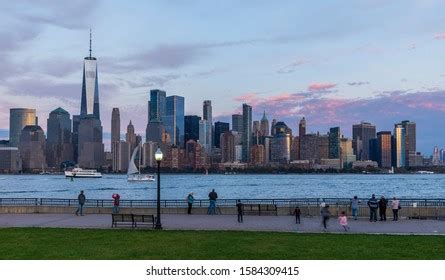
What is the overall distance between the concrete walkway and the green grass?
10.4ft

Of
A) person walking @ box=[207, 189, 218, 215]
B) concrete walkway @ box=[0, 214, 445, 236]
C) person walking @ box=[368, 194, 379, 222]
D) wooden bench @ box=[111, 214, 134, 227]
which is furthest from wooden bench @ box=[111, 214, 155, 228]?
person walking @ box=[368, 194, 379, 222]

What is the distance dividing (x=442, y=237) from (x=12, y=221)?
68.7ft

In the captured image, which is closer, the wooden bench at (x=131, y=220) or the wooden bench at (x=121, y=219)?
the wooden bench at (x=131, y=220)

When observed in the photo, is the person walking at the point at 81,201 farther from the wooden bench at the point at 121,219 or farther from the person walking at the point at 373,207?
the person walking at the point at 373,207

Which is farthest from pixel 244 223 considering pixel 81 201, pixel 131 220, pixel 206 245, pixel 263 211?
pixel 81 201

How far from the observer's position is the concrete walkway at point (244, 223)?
25.7 meters

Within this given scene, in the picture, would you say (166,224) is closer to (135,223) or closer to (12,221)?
(135,223)

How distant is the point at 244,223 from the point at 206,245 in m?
9.51

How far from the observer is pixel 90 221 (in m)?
29.7

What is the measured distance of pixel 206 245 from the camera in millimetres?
19375

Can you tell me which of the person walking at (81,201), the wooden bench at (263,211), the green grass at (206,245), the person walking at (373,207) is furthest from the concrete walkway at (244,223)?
the green grass at (206,245)

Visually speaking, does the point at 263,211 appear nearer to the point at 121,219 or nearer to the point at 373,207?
the point at 373,207

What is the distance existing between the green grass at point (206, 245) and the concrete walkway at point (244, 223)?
10.4 ft
